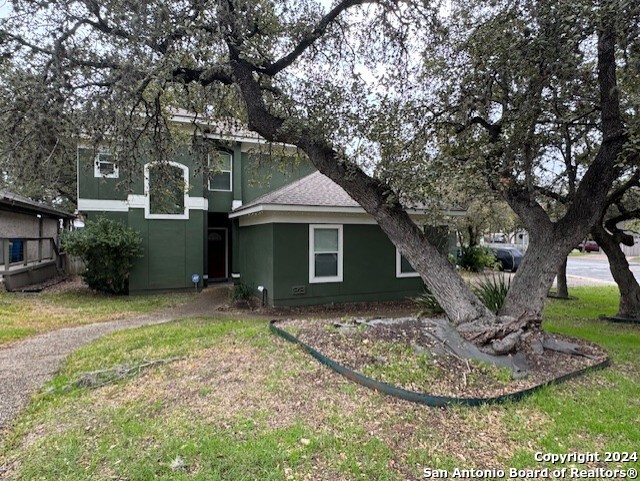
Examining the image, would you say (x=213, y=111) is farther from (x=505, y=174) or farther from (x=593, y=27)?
(x=593, y=27)

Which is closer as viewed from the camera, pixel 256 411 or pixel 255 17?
pixel 256 411

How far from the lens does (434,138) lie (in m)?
6.07

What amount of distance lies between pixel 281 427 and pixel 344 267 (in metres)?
7.15

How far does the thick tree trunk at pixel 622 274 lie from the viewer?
27.2 ft

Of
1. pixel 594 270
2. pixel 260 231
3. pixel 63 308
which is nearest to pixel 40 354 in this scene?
pixel 63 308

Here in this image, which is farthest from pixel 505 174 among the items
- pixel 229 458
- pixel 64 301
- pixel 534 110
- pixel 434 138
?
pixel 64 301

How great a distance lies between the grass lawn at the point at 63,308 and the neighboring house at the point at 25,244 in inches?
56.0

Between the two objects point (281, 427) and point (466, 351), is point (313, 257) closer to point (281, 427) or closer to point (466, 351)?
point (466, 351)

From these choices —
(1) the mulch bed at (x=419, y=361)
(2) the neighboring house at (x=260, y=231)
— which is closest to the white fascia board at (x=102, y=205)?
(2) the neighboring house at (x=260, y=231)

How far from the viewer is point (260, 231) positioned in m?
10.3

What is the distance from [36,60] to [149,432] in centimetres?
581

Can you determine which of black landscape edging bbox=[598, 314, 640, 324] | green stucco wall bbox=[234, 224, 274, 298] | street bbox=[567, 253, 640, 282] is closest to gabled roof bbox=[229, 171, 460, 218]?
green stucco wall bbox=[234, 224, 274, 298]

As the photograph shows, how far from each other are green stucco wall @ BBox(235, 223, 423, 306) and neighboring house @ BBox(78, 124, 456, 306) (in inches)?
1.1

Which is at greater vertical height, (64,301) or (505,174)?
(505,174)
